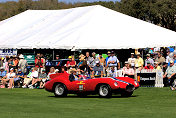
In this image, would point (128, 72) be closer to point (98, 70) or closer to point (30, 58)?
point (98, 70)

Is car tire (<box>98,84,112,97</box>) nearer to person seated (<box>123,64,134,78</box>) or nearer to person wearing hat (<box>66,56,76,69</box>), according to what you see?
person seated (<box>123,64,134,78</box>)

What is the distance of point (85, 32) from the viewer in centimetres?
2631

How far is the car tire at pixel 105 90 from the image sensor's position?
16.4 metres

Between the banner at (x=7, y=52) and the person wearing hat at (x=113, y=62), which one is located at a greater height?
the banner at (x=7, y=52)

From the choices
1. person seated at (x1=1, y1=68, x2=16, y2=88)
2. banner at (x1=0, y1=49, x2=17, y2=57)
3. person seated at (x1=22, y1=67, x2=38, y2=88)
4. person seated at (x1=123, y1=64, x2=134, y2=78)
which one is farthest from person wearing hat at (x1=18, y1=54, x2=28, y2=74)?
person seated at (x1=123, y1=64, x2=134, y2=78)

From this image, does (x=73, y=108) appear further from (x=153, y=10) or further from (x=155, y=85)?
(x=153, y=10)

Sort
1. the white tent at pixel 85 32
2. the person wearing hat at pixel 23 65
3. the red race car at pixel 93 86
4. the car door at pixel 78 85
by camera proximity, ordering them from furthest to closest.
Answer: the person wearing hat at pixel 23 65 < the white tent at pixel 85 32 < the car door at pixel 78 85 < the red race car at pixel 93 86

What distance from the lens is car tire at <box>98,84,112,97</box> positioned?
1645cm

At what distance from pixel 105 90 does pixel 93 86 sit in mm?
472

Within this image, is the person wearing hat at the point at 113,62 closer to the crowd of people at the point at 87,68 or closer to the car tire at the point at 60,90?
the crowd of people at the point at 87,68

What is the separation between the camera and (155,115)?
1102cm

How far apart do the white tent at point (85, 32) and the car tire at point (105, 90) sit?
8.68m

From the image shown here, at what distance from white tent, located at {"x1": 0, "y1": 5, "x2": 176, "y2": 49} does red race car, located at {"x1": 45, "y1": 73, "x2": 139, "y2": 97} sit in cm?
Result: 770

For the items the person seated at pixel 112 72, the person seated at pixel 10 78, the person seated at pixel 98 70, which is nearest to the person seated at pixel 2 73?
the person seated at pixel 10 78
